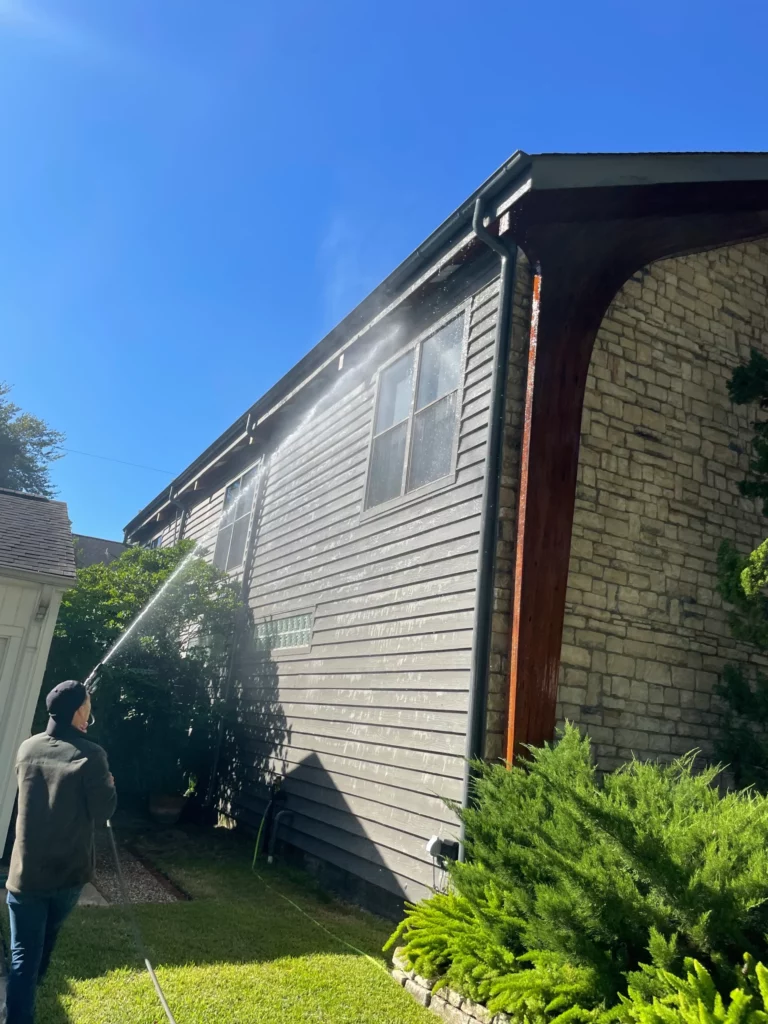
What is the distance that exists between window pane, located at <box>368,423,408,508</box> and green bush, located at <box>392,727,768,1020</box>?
13.8 feet

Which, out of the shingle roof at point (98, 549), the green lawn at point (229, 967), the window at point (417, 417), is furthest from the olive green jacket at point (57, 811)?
the shingle roof at point (98, 549)

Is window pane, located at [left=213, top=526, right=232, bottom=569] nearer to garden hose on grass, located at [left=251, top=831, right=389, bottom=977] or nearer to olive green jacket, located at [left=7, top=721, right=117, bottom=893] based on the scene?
garden hose on grass, located at [left=251, top=831, right=389, bottom=977]

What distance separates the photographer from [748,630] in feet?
21.6

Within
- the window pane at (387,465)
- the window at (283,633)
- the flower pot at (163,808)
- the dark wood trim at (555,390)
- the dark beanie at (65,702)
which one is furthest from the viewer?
the flower pot at (163,808)

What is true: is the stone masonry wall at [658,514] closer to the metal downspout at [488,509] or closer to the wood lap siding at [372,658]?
the metal downspout at [488,509]

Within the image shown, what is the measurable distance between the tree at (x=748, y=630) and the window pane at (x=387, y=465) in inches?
130

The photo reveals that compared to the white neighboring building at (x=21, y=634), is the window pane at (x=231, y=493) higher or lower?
higher

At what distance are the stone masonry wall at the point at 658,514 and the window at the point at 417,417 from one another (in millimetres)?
1366

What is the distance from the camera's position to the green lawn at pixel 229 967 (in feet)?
14.1

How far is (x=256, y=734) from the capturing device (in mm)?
10633

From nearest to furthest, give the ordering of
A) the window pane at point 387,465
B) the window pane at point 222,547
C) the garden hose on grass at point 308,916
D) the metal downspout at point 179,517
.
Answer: the garden hose on grass at point 308,916, the window pane at point 387,465, the window pane at point 222,547, the metal downspout at point 179,517

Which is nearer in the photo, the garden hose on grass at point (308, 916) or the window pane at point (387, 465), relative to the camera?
the garden hose on grass at point (308, 916)

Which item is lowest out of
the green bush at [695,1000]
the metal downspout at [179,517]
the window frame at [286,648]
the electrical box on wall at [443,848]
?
the green bush at [695,1000]

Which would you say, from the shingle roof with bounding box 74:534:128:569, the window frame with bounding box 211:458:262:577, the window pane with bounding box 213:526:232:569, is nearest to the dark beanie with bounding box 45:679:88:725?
the window frame with bounding box 211:458:262:577
